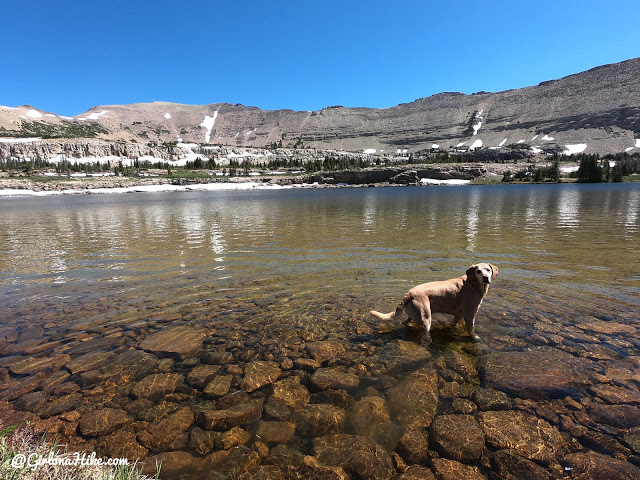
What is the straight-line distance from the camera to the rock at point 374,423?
4.46 m

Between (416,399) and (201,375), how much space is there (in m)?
3.85

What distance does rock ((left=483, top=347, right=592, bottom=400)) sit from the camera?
5266 mm

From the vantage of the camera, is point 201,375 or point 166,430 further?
point 201,375

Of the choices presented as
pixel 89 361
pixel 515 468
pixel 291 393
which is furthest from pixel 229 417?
pixel 515 468

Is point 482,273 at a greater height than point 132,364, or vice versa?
point 482,273

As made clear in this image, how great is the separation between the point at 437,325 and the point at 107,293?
10.5m

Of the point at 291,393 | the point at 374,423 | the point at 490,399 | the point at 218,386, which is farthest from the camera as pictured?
the point at 218,386

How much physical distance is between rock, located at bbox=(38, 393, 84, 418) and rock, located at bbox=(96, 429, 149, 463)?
1177mm

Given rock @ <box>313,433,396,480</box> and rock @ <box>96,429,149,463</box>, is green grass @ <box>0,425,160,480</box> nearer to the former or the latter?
rock @ <box>96,429,149,463</box>

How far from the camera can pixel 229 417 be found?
4781mm

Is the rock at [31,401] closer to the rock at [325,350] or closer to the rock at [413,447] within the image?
the rock at [325,350]

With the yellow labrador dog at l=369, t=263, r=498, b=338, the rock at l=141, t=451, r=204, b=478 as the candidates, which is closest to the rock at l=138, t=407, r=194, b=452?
the rock at l=141, t=451, r=204, b=478

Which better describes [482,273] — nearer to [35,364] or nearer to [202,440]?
[202,440]

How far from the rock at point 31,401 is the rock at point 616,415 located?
28.0ft
